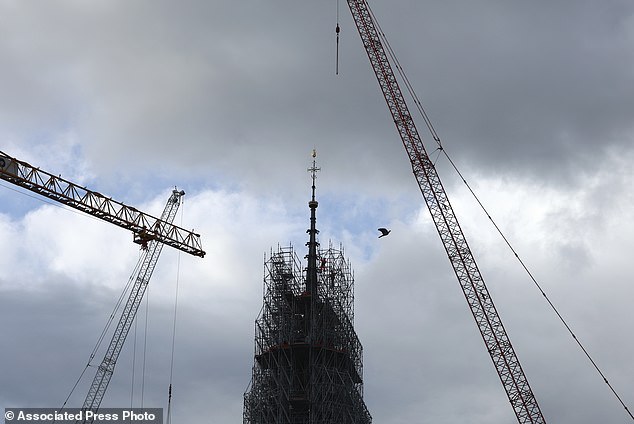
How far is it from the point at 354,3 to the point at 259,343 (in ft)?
201

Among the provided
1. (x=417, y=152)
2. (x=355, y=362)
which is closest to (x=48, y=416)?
(x=355, y=362)

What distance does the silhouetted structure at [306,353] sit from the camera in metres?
161

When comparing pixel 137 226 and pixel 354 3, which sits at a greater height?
A: pixel 354 3

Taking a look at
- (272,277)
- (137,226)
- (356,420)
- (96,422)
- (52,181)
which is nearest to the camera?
(52,181)

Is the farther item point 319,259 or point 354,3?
point 319,259

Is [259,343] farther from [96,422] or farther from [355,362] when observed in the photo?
[96,422]

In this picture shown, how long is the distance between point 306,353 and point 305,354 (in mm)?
288

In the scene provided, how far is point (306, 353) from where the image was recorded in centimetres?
16562

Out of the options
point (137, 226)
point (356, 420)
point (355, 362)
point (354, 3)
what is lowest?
point (356, 420)

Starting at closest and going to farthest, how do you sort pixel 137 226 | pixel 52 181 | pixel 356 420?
pixel 52 181, pixel 137 226, pixel 356 420

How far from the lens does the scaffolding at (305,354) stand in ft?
527

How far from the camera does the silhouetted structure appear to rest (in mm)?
160750

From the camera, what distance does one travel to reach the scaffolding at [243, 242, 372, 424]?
527 ft

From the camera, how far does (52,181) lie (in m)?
138
